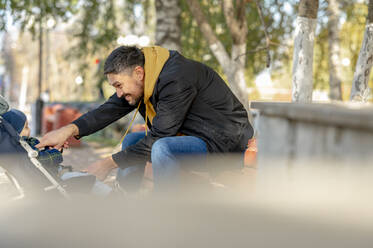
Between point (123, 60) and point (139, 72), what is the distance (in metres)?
0.13

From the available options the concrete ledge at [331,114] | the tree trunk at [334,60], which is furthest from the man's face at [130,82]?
the tree trunk at [334,60]

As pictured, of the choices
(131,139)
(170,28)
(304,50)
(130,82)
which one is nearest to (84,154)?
(170,28)

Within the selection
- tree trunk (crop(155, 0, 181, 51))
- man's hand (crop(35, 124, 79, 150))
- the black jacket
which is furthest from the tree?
man's hand (crop(35, 124, 79, 150))

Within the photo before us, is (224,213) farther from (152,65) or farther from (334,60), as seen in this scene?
(334,60)

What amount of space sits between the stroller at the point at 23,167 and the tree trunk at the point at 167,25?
16.9 ft

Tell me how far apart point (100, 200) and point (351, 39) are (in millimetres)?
12032

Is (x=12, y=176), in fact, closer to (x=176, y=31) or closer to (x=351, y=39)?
(x=176, y=31)

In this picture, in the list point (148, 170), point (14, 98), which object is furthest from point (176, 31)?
point (14, 98)

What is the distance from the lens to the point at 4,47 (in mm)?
42375

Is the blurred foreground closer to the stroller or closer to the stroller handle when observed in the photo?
the stroller

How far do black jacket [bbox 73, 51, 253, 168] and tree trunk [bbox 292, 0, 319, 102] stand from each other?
166 centimetres

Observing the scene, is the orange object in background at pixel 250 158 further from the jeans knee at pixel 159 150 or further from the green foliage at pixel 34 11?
the green foliage at pixel 34 11

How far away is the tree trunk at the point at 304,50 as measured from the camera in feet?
15.6

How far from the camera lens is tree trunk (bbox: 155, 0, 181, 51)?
814 centimetres
